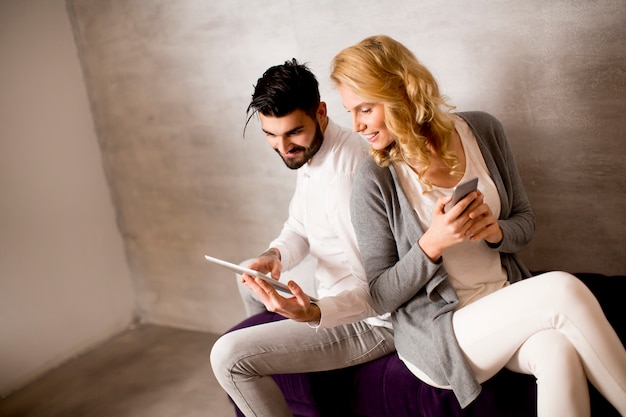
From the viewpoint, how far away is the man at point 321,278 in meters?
2.03

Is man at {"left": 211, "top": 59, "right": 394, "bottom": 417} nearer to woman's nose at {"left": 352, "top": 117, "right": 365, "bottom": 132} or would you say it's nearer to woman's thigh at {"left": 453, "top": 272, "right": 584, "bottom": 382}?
woman's nose at {"left": 352, "top": 117, "right": 365, "bottom": 132}

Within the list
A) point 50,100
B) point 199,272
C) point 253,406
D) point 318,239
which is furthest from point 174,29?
point 253,406

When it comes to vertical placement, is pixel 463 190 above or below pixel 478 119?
below

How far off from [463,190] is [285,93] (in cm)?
74

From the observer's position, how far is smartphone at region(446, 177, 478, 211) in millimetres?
1620

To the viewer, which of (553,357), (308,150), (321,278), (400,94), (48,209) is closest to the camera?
(553,357)

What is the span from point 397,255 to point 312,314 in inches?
13.6

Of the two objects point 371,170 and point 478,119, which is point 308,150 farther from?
point 478,119

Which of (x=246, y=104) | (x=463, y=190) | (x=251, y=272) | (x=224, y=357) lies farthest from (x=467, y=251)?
(x=246, y=104)

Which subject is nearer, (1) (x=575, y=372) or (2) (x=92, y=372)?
(1) (x=575, y=372)

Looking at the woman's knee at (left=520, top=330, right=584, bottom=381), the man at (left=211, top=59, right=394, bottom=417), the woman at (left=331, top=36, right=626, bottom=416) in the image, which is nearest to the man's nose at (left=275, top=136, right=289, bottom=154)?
the man at (left=211, top=59, right=394, bottom=417)

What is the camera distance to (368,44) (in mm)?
1951

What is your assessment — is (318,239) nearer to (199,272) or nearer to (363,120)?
(363,120)

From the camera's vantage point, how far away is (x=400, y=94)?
6.32 ft
